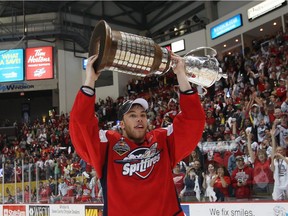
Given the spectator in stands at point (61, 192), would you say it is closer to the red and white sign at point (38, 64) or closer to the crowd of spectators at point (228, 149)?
the crowd of spectators at point (228, 149)

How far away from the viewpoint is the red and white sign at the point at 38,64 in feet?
64.7

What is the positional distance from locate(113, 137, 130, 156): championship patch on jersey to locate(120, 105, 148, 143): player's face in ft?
0.22

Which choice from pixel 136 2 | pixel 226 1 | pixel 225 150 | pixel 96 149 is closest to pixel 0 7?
pixel 136 2

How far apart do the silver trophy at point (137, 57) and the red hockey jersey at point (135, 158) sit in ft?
0.70

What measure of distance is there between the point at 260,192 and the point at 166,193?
3.36 meters

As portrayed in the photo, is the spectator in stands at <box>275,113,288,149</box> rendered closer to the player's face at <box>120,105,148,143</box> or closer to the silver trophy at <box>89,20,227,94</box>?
the silver trophy at <box>89,20,227,94</box>

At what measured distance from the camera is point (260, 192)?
527cm

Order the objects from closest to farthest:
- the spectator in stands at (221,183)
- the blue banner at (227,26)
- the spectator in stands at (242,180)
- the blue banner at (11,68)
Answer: the spectator in stands at (242,180) < the spectator in stands at (221,183) < the blue banner at (227,26) < the blue banner at (11,68)

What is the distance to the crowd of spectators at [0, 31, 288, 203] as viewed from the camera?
18.7 feet

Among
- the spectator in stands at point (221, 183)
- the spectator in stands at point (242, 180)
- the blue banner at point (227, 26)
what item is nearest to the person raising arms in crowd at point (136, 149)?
the spectator in stands at point (242, 180)

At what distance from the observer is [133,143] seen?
7.73ft

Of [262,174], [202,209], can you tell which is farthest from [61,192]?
[262,174]

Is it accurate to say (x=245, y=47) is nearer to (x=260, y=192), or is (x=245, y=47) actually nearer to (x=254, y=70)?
(x=254, y=70)

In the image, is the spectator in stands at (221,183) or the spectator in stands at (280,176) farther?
the spectator in stands at (221,183)
